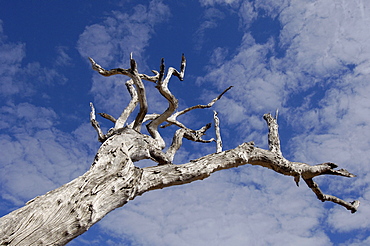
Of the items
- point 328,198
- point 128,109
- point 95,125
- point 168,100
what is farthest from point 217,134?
point 328,198

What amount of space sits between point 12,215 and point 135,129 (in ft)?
10.3

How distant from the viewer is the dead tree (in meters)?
3.08

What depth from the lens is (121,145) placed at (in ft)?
15.5

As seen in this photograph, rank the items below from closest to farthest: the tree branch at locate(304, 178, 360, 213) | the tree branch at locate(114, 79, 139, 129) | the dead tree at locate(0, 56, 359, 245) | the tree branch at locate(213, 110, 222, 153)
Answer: the dead tree at locate(0, 56, 359, 245), the tree branch at locate(213, 110, 222, 153), the tree branch at locate(304, 178, 360, 213), the tree branch at locate(114, 79, 139, 129)

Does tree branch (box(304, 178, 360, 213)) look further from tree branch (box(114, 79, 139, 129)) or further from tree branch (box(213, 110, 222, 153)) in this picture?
tree branch (box(114, 79, 139, 129))

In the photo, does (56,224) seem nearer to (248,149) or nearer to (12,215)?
(12,215)

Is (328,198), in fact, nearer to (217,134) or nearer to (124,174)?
(217,134)

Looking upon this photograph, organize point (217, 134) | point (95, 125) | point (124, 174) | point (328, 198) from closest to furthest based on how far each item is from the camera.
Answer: point (124, 174), point (217, 134), point (328, 198), point (95, 125)

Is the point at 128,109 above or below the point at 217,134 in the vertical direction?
above

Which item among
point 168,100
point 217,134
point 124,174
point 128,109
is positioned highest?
point 128,109

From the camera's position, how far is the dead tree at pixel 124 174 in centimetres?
308

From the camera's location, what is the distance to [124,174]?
3951 millimetres

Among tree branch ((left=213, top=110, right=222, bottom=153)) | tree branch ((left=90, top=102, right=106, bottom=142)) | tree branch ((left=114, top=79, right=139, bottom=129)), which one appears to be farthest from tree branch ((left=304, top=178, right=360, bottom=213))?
tree branch ((left=90, top=102, right=106, bottom=142))

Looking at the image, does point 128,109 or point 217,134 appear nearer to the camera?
point 217,134
